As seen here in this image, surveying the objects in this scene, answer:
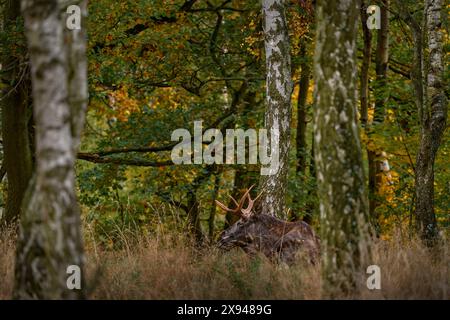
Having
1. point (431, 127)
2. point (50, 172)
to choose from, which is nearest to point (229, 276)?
point (50, 172)

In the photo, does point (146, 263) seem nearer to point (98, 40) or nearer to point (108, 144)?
point (98, 40)

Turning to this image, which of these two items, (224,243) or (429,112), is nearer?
(224,243)

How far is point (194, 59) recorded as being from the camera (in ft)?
49.6

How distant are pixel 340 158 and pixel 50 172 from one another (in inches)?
101

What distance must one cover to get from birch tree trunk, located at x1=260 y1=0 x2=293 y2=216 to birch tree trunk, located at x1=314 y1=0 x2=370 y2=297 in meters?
3.83

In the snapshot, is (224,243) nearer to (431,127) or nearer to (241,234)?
(241,234)

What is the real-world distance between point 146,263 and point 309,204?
10.8 m

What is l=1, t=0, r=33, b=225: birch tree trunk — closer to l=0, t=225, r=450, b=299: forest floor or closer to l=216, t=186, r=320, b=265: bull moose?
l=0, t=225, r=450, b=299: forest floor

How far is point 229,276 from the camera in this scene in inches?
271

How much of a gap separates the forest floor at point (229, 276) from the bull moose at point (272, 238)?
0.32m

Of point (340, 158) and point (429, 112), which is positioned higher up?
point (429, 112)

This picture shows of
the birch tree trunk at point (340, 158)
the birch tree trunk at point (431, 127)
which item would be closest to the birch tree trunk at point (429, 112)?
the birch tree trunk at point (431, 127)

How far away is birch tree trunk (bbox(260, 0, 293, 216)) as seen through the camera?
9.62 metres

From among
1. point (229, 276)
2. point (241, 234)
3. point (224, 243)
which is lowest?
point (229, 276)
